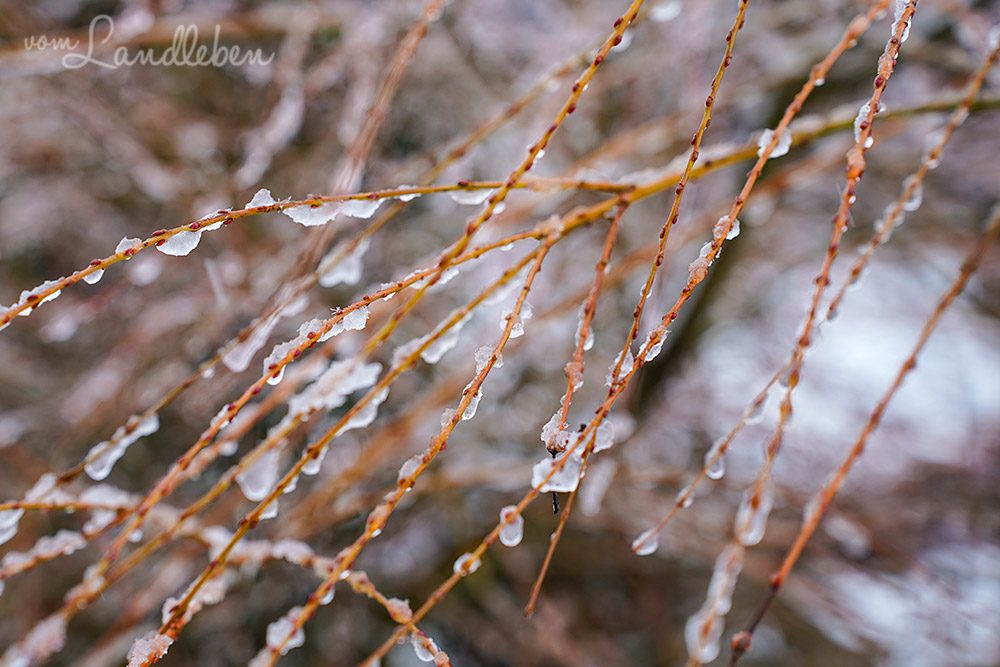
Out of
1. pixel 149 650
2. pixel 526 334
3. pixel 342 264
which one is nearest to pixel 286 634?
pixel 149 650

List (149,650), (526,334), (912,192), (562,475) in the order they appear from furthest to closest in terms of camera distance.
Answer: (526,334), (912,192), (562,475), (149,650)

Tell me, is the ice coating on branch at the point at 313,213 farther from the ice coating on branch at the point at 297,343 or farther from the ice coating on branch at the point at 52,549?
the ice coating on branch at the point at 52,549

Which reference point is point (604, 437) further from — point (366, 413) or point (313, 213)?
point (313, 213)

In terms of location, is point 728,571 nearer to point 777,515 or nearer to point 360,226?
point 360,226

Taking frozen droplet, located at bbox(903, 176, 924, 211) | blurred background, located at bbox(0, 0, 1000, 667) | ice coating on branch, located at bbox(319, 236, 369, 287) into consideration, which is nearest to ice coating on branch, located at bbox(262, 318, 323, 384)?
ice coating on branch, located at bbox(319, 236, 369, 287)

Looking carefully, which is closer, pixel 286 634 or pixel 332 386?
pixel 286 634

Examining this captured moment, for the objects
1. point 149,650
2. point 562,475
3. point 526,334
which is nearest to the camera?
point 149,650

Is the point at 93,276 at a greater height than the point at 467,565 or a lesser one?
greater
